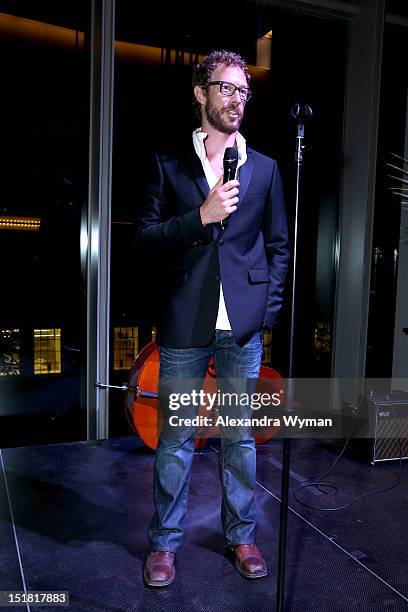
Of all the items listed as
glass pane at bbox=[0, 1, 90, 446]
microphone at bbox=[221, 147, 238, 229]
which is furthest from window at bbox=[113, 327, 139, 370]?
microphone at bbox=[221, 147, 238, 229]

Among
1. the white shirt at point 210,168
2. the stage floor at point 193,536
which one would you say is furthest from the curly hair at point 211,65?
the stage floor at point 193,536

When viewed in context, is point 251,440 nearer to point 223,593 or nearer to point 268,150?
point 223,593

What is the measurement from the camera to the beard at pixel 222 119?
1622 mm

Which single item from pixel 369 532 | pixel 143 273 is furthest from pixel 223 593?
pixel 143 273

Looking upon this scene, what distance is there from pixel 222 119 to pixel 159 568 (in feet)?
4.47

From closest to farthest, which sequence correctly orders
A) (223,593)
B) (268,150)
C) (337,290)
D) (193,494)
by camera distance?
(223,593)
(193,494)
(268,150)
(337,290)

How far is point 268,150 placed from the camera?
3.37 meters

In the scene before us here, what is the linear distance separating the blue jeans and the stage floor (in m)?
0.17

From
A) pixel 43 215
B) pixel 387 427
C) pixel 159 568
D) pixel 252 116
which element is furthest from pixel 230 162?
pixel 252 116

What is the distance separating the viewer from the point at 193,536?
78.4 inches

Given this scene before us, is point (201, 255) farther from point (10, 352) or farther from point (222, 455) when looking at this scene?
point (10, 352)

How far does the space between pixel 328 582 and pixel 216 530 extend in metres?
0.47

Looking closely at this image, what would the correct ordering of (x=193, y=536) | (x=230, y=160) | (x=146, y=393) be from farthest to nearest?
(x=146, y=393) < (x=193, y=536) < (x=230, y=160)

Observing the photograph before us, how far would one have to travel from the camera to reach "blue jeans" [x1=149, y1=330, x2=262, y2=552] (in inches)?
65.7
